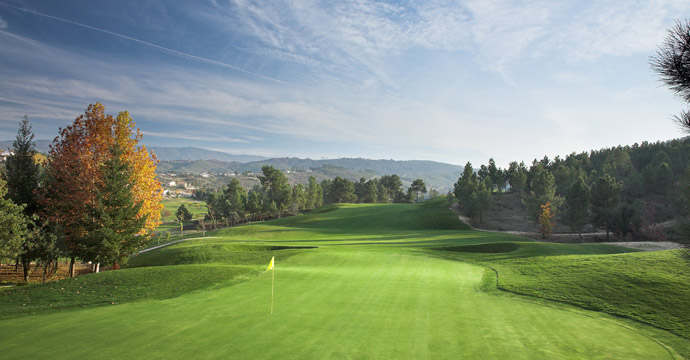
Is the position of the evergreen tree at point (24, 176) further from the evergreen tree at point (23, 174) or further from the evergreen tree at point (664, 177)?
the evergreen tree at point (664, 177)

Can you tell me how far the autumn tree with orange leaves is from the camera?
20.1 metres

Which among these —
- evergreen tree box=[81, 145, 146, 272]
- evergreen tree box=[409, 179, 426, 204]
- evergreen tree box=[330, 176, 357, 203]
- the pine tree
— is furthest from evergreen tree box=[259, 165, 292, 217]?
evergreen tree box=[81, 145, 146, 272]

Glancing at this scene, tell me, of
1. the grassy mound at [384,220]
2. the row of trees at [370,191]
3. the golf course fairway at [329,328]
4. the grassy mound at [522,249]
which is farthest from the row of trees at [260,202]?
the golf course fairway at [329,328]

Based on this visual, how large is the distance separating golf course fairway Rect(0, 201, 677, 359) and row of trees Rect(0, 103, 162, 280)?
32.7 ft

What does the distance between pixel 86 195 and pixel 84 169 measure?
5.65 feet

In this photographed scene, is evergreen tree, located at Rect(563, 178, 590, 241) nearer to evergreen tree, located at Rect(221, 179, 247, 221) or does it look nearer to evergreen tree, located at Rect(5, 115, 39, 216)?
evergreen tree, located at Rect(5, 115, 39, 216)

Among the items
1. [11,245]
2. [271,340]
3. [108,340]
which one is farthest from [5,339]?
[11,245]

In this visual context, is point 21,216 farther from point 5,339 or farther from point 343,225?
point 343,225

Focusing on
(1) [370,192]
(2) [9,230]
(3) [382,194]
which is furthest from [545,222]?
(3) [382,194]

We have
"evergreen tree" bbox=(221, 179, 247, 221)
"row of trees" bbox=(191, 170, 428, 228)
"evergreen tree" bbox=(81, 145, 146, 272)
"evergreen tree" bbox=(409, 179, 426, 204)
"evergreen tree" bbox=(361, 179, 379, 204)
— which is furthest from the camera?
"evergreen tree" bbox=(361, 179, 379, 204)

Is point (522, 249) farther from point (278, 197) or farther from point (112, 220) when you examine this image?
point (278, 197)

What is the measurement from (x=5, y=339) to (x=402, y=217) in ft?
188

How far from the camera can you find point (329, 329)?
851 cm

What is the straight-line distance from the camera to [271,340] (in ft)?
25.3
